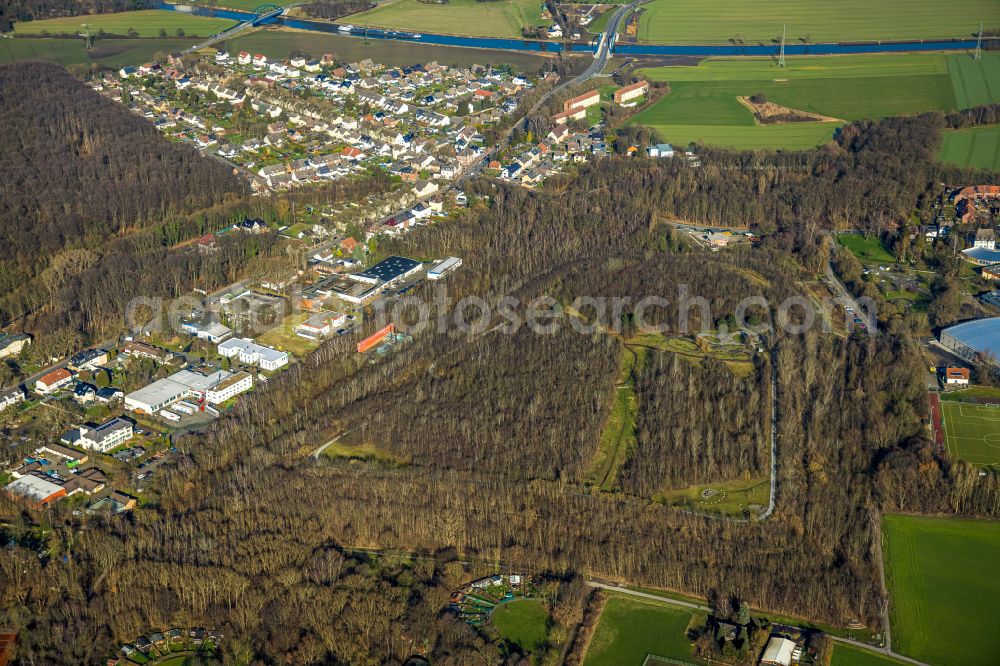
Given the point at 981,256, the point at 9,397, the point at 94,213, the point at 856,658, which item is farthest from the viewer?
the point at 94,213

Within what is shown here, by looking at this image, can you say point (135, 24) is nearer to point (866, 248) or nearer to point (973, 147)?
point (866, 248)

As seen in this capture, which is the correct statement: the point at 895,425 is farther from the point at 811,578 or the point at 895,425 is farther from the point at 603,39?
the point at 603,39

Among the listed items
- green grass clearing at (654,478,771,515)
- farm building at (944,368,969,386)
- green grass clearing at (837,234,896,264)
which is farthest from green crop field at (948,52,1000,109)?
green grass clearing at (654,478,771,515)

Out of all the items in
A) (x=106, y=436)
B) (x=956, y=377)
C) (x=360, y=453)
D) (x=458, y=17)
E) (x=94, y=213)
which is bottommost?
(x=360, y=453)

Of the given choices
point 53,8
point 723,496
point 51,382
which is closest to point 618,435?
point 723,496

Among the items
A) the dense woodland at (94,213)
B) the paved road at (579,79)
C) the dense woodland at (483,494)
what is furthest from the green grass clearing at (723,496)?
the paved road at (579,79)

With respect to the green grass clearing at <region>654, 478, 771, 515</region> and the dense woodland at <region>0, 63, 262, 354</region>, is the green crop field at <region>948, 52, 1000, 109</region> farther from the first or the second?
the dense woodland at <region>0, 63, 262, 354</region>

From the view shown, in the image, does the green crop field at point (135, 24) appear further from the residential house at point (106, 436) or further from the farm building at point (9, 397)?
the residential house at point (106, 436)
